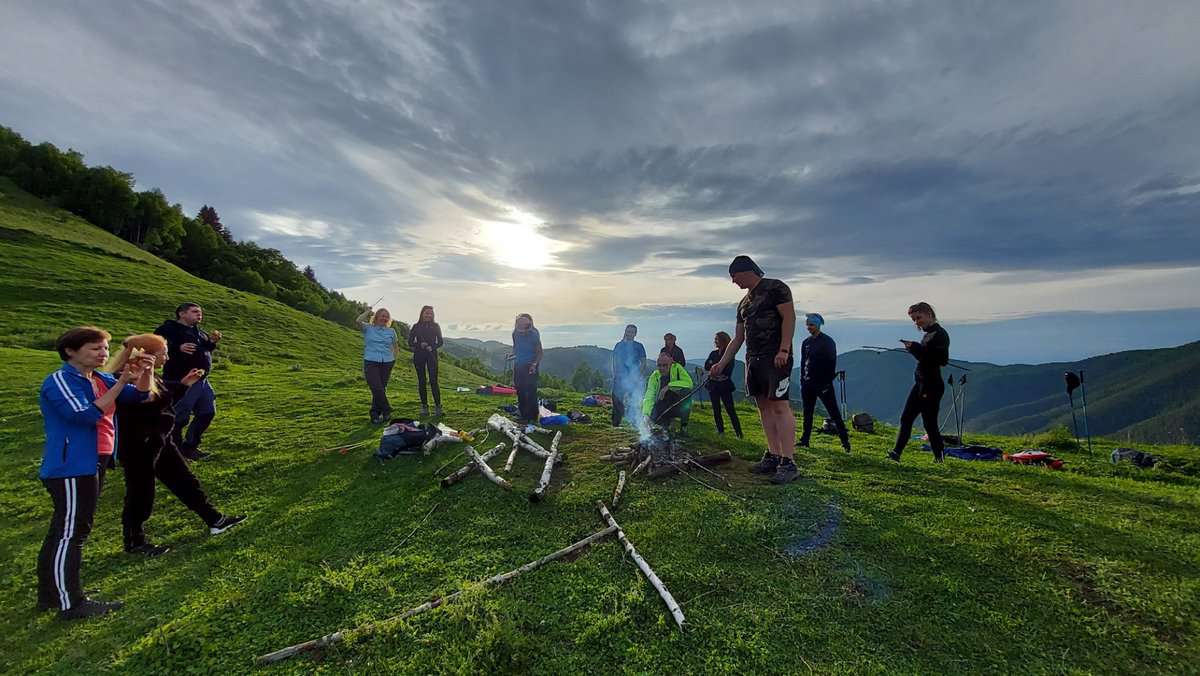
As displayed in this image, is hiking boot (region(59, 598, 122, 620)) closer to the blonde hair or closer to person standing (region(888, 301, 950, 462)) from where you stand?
the blonde hair

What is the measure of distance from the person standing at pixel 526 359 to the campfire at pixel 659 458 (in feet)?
12.5

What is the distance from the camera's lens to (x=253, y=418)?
12.9 m

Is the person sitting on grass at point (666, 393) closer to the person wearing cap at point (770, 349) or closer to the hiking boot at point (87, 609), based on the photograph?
the person wearing cap at point (770, 349)

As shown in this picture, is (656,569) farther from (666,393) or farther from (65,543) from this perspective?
(65,543)

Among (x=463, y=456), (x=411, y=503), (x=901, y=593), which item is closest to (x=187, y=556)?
(x=411, y=503)

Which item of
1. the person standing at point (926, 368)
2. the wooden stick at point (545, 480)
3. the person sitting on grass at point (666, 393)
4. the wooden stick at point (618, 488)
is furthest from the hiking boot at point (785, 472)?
the wooden stick at point (545, 480)

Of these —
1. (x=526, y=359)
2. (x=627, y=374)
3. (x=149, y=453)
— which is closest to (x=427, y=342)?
(x=526, y=359)

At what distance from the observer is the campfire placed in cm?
764

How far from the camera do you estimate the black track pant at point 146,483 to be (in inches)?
224

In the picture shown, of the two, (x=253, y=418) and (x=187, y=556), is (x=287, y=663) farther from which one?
(x=253, y=418)

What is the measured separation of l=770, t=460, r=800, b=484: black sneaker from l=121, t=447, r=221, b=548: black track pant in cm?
807

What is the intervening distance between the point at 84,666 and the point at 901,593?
284 inches

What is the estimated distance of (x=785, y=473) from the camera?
708 centimetres

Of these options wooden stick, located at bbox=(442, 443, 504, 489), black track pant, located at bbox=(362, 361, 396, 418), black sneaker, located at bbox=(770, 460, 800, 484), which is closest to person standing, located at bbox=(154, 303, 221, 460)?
black track pant, located at bbox=(362, 361, 396, 418)
